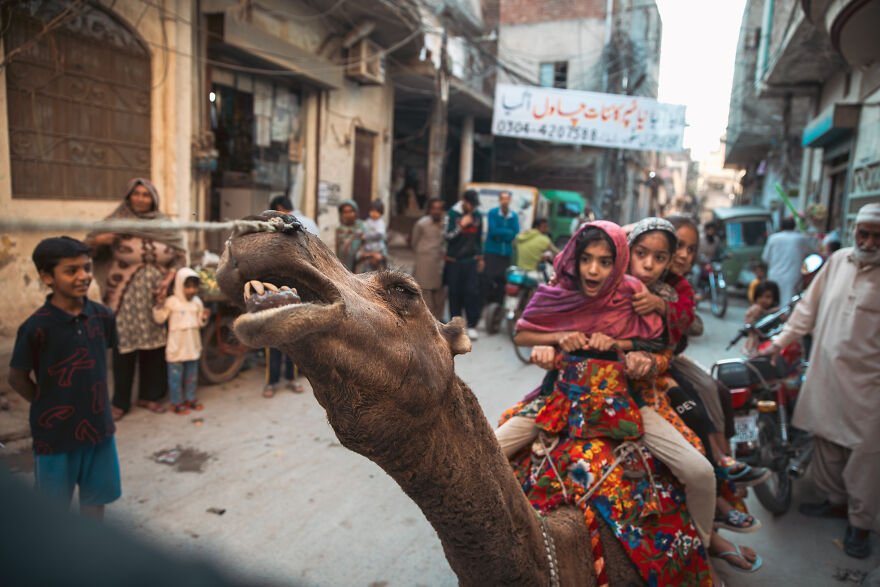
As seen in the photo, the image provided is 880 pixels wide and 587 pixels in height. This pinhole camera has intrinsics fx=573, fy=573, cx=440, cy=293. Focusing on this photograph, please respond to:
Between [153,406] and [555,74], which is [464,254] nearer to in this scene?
[153,406]

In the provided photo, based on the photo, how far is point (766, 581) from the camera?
124 inches

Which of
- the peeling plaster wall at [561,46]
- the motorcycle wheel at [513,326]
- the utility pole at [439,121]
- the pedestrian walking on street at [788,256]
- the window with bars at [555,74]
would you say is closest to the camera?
the motorcycle wheel at [513,326]

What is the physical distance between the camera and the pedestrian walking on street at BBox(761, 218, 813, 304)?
28.9 ft

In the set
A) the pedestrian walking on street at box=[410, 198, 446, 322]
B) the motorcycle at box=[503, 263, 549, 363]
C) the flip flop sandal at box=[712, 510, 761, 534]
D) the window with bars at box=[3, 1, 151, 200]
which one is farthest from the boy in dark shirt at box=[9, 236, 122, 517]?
the motorcycle at box=[503, 263, 549, 363]

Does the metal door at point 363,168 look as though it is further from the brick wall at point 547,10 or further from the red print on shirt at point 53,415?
the brick wall at point 547,10

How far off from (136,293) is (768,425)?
16.6ft

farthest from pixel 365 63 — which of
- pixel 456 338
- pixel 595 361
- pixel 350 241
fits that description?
pixel 456 338

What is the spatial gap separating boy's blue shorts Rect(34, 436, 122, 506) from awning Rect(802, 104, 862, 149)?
33.8ft

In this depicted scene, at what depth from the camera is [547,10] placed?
902 inches

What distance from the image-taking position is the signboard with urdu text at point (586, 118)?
13398 mm

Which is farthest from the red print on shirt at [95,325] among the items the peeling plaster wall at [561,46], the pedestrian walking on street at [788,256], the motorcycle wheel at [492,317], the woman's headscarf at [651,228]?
the peeling plaster wall at [561,46]

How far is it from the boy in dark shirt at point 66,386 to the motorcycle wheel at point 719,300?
1100 cm

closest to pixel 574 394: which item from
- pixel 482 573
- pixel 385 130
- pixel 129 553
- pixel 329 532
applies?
pixel 482 573

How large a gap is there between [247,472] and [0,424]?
1.96m
